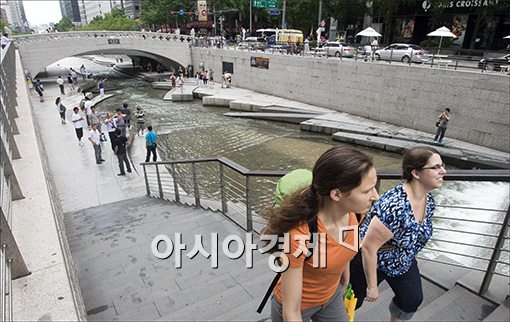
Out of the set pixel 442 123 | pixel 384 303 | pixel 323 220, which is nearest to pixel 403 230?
pixel 323 220

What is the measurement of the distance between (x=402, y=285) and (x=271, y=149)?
42.4 ft

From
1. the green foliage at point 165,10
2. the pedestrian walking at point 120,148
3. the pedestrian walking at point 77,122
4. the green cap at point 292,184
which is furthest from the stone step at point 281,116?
the green foliage at point 165,10

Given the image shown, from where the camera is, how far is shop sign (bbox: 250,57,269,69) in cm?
2611

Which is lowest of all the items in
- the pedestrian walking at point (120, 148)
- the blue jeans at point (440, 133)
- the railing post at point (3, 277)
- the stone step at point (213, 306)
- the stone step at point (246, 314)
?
the blue jeans at point (440, 133)

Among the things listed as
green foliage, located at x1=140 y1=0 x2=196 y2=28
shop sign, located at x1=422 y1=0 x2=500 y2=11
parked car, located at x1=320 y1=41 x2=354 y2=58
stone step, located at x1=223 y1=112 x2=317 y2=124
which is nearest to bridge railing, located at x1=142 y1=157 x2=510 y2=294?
stone step, located at x1=223 y1=112 x2=317 y2=124

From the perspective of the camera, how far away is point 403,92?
670 inches

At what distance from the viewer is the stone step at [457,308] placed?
112 inches

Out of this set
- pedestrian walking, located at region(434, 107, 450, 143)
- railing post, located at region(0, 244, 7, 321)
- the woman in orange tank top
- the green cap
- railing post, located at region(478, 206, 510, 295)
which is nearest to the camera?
the woman in orange tank top

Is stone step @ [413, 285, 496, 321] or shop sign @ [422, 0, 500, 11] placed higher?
shop sign @ [422, 0, 500, 11]

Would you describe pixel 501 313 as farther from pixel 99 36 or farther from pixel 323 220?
Result: pixel 99 36

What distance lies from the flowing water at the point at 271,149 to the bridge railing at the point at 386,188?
5 centimetres

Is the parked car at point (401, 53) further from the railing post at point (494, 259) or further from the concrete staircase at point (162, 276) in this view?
the railing post at point (494, 259)

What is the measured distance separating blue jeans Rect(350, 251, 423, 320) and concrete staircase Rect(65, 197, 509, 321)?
51cm

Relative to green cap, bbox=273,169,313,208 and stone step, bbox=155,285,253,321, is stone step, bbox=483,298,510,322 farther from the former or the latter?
green cap, bbox=273,169,313,208
